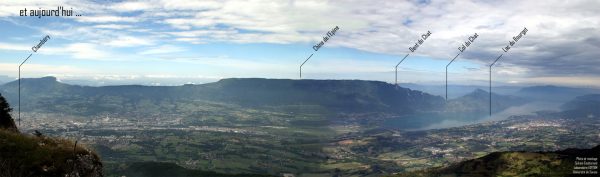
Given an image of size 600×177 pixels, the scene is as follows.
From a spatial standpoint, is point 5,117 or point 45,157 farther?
point 5,117

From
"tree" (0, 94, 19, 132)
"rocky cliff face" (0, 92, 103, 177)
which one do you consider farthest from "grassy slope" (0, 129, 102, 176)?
"tree" (0, 94, 19, 132)

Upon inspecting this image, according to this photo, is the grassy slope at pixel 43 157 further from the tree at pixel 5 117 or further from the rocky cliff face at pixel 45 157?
the tree at pixel 5 117

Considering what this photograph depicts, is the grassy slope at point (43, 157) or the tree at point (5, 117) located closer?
the grassy slope at point (43, 157)

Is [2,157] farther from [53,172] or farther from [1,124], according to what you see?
[1,124]

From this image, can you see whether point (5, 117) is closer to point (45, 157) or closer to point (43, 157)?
point (43, 157)

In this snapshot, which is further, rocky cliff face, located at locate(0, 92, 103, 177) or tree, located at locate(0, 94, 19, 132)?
tree, located at locate(0, 94, 19, 132)

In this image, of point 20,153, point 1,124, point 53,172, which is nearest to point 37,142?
point 20,153

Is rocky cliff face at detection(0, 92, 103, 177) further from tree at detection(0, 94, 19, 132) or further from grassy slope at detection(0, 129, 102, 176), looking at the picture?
tree at detection(0, 94, 19, 132)

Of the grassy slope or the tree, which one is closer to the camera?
the grassy slope

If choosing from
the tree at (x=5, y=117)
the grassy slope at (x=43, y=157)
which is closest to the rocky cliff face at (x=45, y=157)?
the grassy slope at (x=43, y=157)

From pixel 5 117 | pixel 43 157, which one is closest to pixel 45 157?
pixel 43 157

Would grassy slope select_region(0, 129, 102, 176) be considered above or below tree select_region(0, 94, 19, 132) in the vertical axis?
below
